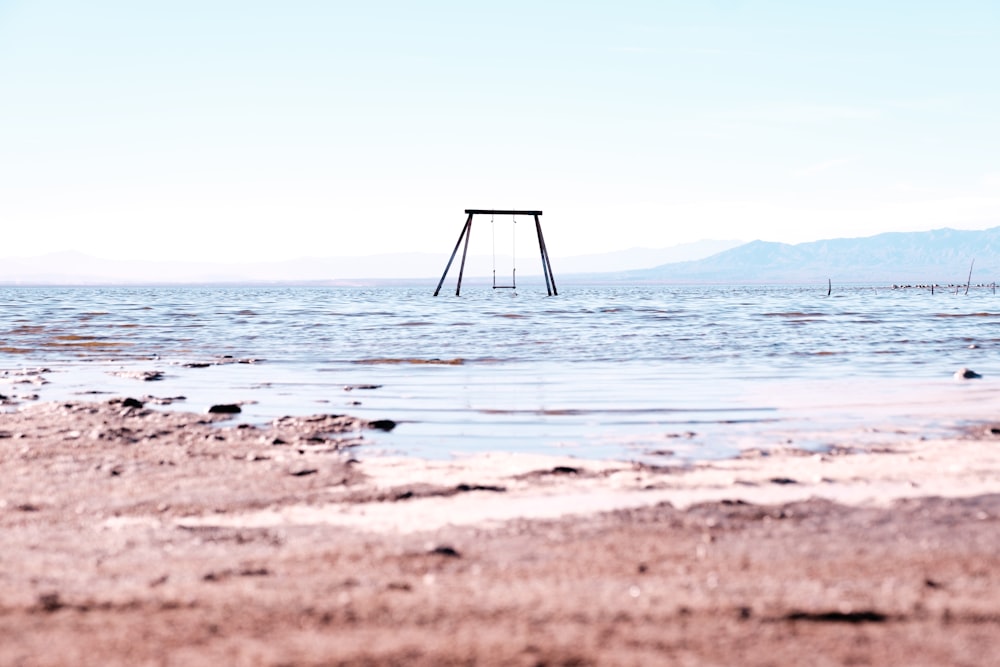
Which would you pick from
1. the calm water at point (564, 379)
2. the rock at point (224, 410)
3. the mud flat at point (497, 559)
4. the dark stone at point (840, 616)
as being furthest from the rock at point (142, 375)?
the dark stone at point (840, 616)

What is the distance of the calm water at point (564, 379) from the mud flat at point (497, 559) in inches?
59.9

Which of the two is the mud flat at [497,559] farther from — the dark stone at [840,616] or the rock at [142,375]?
the rock at [142,375]

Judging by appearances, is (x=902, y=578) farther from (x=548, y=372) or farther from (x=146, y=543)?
(x=548, y=372)

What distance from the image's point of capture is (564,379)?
15.5 m

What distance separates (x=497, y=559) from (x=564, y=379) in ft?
34.4

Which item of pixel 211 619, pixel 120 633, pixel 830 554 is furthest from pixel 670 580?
pixel 120 633

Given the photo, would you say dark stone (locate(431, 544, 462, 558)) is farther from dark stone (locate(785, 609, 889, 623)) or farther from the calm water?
the calm water

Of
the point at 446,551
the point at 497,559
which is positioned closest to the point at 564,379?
the point at 446,551

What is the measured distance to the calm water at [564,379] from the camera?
32.6 feet

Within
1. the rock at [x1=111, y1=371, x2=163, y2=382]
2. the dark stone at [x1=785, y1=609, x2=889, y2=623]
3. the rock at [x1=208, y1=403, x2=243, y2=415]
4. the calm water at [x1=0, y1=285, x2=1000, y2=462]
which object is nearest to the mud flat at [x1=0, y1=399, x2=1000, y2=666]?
the dark stone at [x1=785, y1=609, x2=889, y2=623]

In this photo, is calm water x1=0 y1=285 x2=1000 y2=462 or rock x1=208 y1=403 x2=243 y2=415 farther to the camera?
rock x1=208 y1=403 x2=243 y2=415

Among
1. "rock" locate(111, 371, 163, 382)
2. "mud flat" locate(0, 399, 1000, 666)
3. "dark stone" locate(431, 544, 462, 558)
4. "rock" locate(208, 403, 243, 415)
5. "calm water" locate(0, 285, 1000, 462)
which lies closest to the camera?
"mud flat" locate(0, 399, 1000, 666)

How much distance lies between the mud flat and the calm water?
4.99 feet

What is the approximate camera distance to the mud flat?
3930 millimetres
